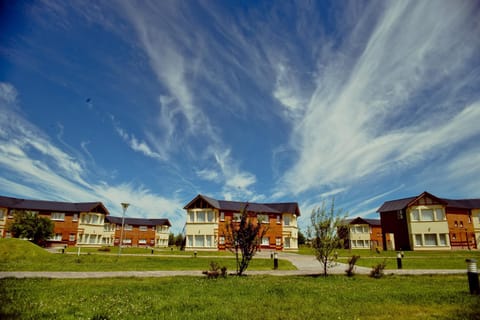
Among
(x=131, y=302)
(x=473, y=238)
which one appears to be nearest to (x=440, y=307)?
(x=131, y=302)

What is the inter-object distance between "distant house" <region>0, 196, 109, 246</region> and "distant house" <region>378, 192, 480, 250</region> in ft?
200

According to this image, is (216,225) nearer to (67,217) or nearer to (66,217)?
(67,217)

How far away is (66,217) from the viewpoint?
56719 millimetres

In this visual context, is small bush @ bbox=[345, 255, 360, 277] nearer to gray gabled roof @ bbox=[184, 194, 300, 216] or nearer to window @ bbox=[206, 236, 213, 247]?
gray gabled roof @ bbox=[184, 194, 300, 216]

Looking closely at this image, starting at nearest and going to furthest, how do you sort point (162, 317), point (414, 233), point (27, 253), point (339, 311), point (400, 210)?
point (162, 317), point (339, 311), point (27, 253), point (414, 233), point (400, 210)

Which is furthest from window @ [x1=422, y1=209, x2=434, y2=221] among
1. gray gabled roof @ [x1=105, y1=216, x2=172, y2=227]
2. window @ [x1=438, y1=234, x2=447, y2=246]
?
gray gabled roof @ [x1=105, y1=216, x2=172, y2=227]

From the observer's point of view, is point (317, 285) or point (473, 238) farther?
point (473, 238)

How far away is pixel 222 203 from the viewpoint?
53.8 meters

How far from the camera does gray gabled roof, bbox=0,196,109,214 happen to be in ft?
181

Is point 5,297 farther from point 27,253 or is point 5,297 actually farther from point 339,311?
point 27,253

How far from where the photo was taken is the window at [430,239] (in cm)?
4697

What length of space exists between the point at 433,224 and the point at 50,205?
246 feet

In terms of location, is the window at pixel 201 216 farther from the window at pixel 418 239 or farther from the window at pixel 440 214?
the window at pixel 440 214

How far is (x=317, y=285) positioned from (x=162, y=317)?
7.53 m
